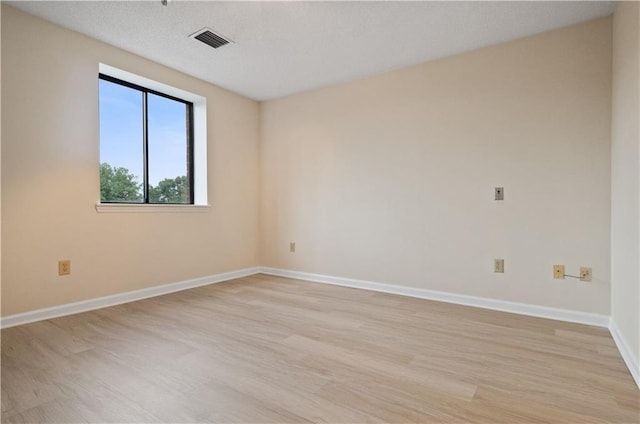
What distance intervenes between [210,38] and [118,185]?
151cm

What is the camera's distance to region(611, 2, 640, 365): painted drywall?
1.59 meters

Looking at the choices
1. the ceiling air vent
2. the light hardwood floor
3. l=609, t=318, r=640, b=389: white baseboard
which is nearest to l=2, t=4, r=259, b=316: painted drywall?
the light hardwood floor

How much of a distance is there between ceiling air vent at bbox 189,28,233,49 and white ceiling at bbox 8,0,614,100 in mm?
53

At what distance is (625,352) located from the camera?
5.63 ft

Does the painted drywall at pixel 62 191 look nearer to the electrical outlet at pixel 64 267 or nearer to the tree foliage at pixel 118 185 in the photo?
the electrical outlet at pixel 64 267

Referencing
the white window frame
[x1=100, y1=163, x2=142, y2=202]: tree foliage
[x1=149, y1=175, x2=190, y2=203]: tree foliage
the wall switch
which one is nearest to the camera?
the wall switch

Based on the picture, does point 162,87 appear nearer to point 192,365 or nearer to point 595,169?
point 192,365

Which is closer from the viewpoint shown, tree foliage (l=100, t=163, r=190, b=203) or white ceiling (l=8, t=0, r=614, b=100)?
white ceiling (l=8, t=0, r=614, b=100)

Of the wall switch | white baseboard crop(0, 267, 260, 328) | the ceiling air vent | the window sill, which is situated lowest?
white baseboard crop(0, 267, 260, 328)

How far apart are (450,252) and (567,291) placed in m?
0.85

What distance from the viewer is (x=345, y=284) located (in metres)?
3.44

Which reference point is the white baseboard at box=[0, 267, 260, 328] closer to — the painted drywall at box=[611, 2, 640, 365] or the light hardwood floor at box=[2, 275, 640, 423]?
the light hardwood floor at box=[2, 275, 640, 423]

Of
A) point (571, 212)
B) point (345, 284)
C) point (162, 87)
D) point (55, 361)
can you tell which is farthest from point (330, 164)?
point (55, 361)

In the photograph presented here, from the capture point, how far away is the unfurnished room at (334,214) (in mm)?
1490
